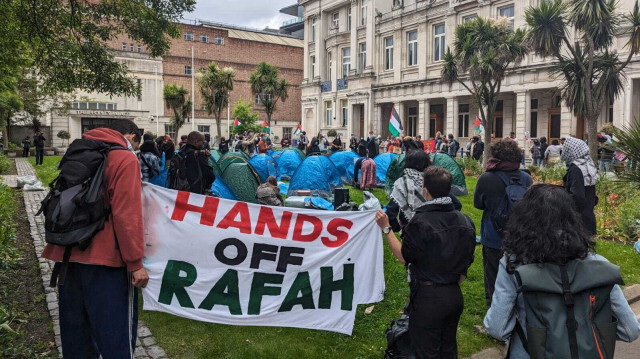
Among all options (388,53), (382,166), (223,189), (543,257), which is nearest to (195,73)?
(388,53)

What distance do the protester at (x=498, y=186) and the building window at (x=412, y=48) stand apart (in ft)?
120

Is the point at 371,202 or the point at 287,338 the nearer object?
the point at 371,202

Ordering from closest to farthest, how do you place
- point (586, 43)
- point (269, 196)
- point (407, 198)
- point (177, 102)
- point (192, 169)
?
point (407, 198)
point (192, 169)
point (269, 196)
point (586, 43)
point (177, 102)

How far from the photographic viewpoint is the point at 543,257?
237 centimetres

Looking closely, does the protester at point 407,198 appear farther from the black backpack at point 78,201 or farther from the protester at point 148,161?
the protester at point 148,161

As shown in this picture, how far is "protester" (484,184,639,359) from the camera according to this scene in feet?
7.54

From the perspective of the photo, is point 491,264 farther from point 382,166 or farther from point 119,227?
point 382,166

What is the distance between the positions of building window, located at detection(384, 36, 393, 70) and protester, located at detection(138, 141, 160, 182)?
119ft

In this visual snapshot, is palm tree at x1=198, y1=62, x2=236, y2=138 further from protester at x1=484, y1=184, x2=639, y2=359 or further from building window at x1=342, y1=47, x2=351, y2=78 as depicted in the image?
protester at x1=484, y1=184, x2=639, y2=359

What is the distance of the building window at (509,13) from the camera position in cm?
3238

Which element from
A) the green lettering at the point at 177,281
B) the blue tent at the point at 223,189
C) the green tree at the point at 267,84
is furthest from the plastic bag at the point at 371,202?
the green tree at the point at 267,84

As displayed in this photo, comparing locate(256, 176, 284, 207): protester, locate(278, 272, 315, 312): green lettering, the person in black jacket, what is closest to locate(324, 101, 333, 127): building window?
locate(256, 176, 284, 207): protester

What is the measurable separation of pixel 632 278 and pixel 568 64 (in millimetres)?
15968

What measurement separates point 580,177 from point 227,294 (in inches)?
152
